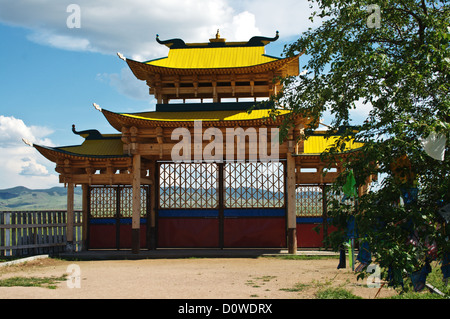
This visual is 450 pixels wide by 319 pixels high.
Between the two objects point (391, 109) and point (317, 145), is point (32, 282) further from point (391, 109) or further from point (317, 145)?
point (317, 145)

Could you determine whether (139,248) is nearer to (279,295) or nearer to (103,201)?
(103,201)

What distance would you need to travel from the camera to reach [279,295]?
373 inches

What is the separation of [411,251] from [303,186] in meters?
12.5

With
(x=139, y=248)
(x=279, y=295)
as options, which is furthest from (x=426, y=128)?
(x=139, y=248)

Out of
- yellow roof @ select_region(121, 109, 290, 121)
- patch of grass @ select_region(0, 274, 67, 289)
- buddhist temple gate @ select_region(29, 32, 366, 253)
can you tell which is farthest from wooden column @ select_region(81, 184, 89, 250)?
patch of grass @ select_region(0, 274, 67, 289)

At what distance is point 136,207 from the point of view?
1742 cm

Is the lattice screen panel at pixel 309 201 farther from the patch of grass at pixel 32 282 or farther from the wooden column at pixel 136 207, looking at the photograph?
the patch of grass at pixel 32 282

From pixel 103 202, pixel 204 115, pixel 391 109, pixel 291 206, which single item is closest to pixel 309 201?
pixel 291 206

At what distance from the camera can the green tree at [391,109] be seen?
6.07 meters

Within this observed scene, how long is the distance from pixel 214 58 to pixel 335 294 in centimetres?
1312

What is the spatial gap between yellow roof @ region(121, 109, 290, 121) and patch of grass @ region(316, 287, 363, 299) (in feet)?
27.6

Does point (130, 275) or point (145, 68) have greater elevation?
point (145, 68)

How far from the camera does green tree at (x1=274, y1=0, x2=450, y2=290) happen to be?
607 cm

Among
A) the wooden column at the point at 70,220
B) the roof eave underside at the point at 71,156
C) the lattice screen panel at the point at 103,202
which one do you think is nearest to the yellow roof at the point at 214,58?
the roof eave underside at the point at 71,156
